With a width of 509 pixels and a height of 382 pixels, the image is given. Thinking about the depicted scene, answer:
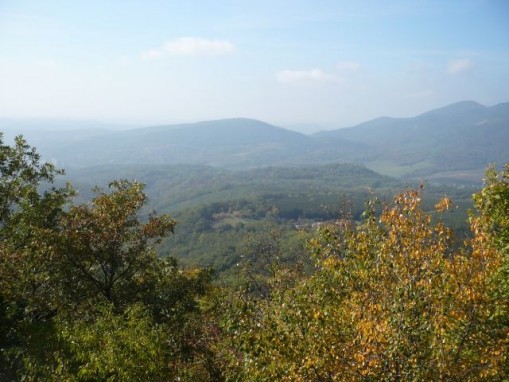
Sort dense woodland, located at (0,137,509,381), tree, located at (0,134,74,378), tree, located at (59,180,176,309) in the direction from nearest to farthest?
dense woodland, located at (0,137,509,381) → tree, located at (0,134,74,378) → tree, located at (59,180,176,309)

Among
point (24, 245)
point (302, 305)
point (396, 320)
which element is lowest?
point (24, 245)

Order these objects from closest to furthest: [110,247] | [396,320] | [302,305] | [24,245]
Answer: [396,320], [302,305], [24,245], [110,247]

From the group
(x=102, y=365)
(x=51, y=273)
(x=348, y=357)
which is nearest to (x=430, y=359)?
(x=348, y=357)

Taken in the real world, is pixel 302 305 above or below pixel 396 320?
below

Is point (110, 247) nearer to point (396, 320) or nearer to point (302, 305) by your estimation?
point (302, 305)

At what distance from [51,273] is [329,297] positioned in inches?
530

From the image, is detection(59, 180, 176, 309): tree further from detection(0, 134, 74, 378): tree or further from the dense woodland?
detection(0, 134, 74, 378): tree

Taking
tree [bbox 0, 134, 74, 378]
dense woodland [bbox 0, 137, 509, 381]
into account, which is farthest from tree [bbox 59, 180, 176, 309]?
tree [bbox 0, 134, 74, 378]

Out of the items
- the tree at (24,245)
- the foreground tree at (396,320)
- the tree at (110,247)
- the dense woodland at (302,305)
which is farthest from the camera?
the tree at (110,247)

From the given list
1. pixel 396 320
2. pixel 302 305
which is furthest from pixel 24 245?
pixel 396 320

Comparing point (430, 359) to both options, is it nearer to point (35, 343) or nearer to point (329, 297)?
point (329, 297)

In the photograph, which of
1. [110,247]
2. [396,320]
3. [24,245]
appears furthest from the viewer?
[110,247]

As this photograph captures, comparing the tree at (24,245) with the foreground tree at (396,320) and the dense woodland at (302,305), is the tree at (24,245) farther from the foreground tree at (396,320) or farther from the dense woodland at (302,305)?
the foreground tree at (396,320)

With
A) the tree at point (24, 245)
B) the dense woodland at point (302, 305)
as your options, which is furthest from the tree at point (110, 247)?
the tree at point (24, 245)
